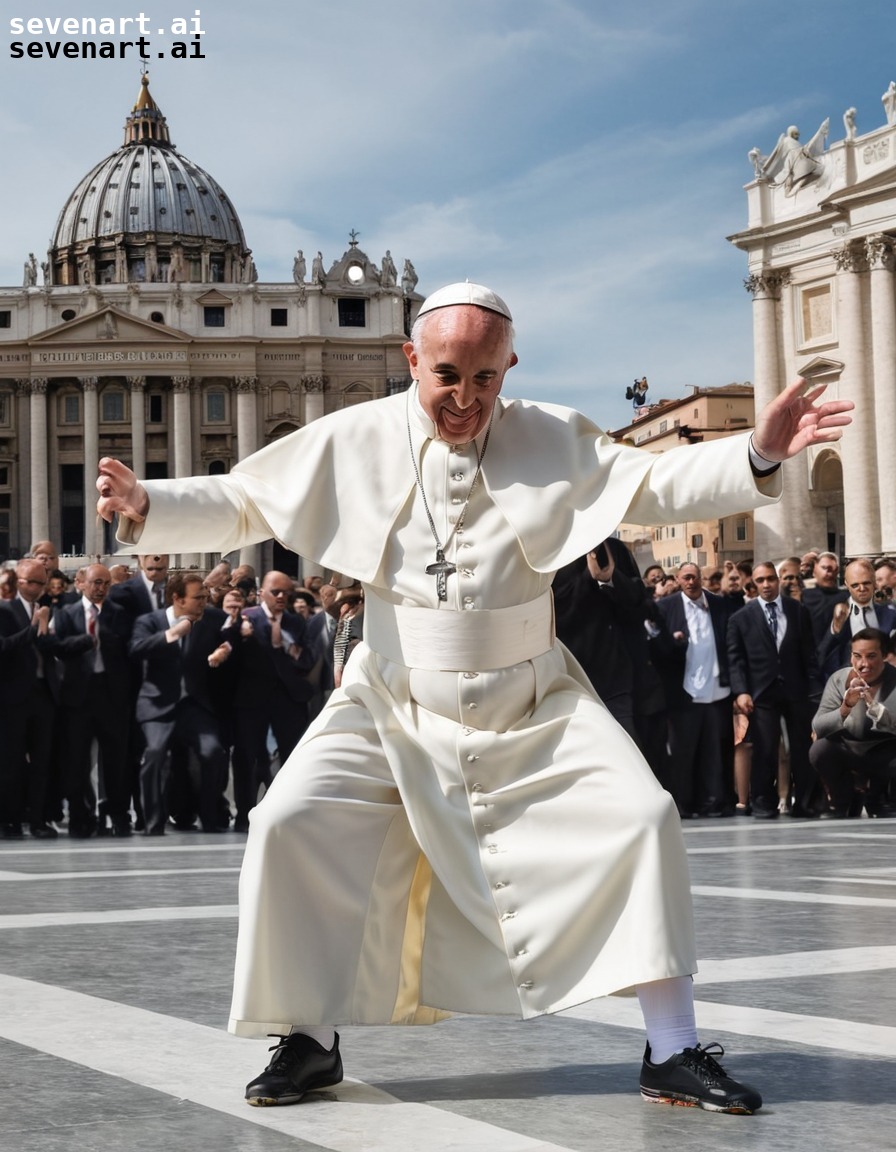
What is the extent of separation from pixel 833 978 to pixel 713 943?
2.27 feet

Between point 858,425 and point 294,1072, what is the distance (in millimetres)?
40449

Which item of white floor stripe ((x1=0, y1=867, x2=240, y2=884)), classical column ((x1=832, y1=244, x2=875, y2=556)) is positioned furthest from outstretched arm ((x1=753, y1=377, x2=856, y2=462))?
classical column ((x1=832, y1=244, x2=875, y2=556))

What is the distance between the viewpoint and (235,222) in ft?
346

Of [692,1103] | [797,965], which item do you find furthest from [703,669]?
[692,1103]

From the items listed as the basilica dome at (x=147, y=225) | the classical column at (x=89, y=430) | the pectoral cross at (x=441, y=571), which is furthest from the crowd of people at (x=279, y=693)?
the basilica dome at (x=147, y=225)

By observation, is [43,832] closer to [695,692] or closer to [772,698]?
[695,692]

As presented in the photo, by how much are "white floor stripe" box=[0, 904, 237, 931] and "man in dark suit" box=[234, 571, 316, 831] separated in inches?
199

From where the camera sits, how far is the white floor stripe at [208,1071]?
2900 millimetres

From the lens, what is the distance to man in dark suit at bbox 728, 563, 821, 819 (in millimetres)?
11383

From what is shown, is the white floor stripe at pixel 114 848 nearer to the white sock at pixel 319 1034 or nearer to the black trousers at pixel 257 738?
the black trousers at pixel 257 738

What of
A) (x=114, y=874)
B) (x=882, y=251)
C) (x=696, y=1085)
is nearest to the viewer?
(x=696, y=1085)

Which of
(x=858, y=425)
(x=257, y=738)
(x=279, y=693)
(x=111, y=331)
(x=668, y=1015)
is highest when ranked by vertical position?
(x=111, y=331)

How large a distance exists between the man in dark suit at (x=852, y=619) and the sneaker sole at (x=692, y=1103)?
28.2 ft

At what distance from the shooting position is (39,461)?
8388 centimetres
